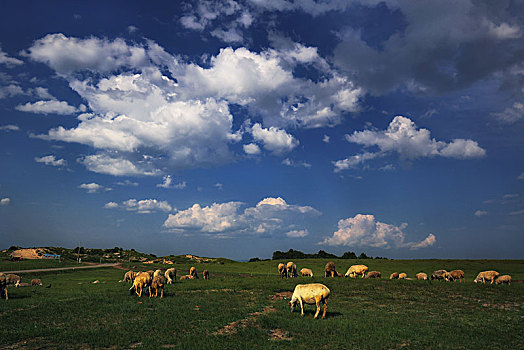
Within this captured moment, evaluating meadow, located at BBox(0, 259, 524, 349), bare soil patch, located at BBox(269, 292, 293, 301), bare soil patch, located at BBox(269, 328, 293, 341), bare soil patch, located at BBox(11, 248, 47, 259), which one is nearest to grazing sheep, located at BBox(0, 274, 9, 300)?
meadow, located at BBox(0, 259, 524, 349)

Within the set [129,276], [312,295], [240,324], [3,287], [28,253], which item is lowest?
[28,253]

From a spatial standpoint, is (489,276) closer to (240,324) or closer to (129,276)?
(240,324)

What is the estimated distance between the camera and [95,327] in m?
17.7

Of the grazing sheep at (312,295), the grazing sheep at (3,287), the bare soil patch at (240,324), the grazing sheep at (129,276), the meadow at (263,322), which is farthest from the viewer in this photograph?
the grazing sheep at (129,276)

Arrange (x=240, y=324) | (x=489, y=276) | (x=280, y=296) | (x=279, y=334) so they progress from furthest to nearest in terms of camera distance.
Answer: (x=489, y=276) → (x=280, y=296) → (x=240, y=324) → (x=279, y=334)

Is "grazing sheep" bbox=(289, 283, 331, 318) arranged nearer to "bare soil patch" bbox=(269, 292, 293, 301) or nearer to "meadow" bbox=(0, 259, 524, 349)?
"meadow" bbox=(0, 259, 524, 349)

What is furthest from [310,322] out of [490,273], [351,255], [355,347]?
[351,255]

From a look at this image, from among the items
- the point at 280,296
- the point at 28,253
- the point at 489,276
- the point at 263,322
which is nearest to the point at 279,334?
the point at 263,322

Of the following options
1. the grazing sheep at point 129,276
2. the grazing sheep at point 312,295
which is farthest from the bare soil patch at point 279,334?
the grazing sheep at point 129,276

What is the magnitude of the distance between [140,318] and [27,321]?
6774 millimetres

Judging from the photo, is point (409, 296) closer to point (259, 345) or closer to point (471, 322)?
point (471, 322)

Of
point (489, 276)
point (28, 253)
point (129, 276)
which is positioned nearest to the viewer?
point (489, 276)

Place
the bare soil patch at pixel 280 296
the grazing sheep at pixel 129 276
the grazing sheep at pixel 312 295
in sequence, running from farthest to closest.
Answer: the grazing sheep at pixel 129 276 → the bare soil patch at pixel 280 296 → the grazing sheep at pixel 312 295

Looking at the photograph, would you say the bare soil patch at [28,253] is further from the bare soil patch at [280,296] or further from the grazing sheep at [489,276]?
the grazing sheep at [489,276]
